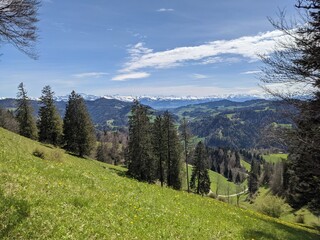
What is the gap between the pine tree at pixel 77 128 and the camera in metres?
74.1

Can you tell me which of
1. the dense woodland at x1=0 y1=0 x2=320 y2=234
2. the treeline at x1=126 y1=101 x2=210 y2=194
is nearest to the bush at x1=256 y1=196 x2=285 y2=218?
the dense woodland at x1=0 y1=0 x2=320 y2=234

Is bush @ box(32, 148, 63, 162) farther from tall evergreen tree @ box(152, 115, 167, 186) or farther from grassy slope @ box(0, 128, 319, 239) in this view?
tall evergreen tree @ box(152, 115, 167, 186)

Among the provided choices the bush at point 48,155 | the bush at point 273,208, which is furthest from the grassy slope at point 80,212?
the bush at point 273,208

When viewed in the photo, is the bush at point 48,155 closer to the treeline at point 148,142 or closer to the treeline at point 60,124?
the treeline at point 148,142

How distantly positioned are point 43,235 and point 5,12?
10614 mm

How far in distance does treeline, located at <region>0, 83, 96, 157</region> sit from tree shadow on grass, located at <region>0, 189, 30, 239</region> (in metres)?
64.0

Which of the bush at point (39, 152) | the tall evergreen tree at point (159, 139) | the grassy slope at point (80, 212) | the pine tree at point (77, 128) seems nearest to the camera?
the grassy slope at point (80, 212)

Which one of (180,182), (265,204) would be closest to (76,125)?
(180,182)

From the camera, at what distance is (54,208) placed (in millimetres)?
11133

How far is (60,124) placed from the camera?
81.1m

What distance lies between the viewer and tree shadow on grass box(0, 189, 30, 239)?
30.2ft

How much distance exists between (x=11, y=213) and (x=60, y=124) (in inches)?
2923

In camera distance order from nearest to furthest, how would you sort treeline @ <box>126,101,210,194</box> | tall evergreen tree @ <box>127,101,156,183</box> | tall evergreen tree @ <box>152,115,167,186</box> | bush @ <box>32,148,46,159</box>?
bush @ <box>32,148,46,159</box> < tall evergreen tree @ <box>127,101,156,183</box> < treeline @ <box>126,101,210,194</box> < tall evergreen tree @ <box>152,115,167,186</box>

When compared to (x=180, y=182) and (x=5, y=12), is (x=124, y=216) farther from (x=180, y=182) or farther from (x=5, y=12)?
(x=180, y=182)
